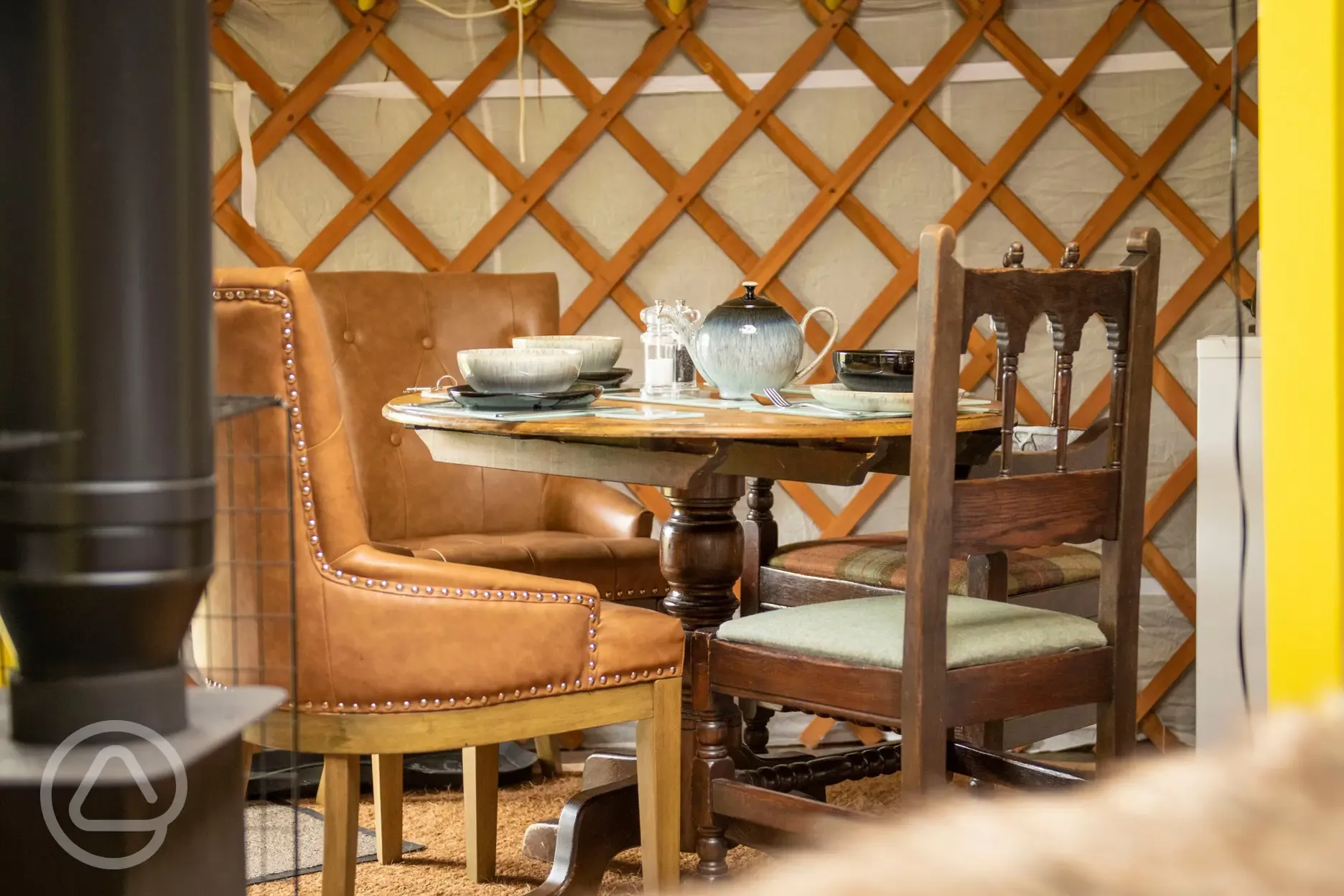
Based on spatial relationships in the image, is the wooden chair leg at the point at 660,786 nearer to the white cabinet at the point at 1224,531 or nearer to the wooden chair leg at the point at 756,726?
the wooden chair leg at the point at 756,726

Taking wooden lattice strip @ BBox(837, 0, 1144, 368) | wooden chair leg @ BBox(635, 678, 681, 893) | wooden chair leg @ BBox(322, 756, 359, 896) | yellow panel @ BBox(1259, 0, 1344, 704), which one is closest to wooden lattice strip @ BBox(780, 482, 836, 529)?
wooden lattice strip @ BBox(837, 0, 1144, 368)

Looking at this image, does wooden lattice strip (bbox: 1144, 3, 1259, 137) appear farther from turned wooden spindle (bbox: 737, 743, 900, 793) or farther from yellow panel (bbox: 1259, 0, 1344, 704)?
yellow panel (bbox: 1259, 0, 1344, 704)

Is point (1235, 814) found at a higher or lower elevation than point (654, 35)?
lower

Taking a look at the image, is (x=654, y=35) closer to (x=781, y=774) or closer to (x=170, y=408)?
(x=781, y=774)

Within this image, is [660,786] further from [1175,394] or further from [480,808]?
[1175,394]

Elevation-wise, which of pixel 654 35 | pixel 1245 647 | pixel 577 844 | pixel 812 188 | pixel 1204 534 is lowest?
pixel 577 844

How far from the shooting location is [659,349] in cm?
184

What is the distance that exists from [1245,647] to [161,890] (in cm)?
186

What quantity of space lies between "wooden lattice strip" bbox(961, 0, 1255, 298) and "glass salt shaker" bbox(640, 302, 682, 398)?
44.8 inches

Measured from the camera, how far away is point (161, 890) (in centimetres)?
54

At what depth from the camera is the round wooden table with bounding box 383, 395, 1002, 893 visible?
4.42ft

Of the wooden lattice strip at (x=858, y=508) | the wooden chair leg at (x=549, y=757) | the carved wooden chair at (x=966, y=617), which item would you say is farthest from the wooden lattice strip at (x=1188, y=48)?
the wooden chair leg at (x=549, y=757)

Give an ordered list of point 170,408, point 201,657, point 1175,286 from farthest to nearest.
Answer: point 1175,286, point 201,657, point 170,408

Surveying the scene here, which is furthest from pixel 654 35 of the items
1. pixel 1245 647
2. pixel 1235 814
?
Answer: pixel 1235 814
